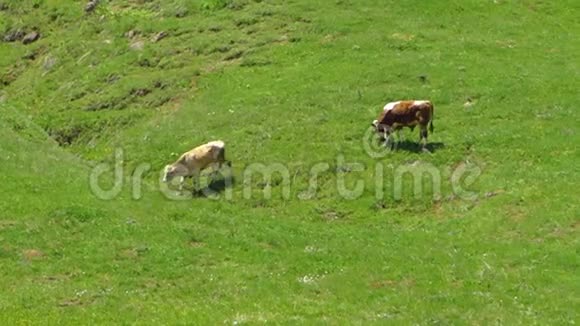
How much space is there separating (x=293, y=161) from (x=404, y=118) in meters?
5.99

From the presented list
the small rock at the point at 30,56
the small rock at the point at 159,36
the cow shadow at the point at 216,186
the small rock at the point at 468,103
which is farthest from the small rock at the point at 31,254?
the small rock at the point at 30,56

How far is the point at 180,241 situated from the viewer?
28719 mm

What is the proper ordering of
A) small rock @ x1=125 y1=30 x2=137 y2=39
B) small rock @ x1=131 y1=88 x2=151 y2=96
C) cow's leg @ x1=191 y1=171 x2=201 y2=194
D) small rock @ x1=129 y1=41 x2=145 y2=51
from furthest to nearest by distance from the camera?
→ small rock @ x1=125 y1=30 x2=137 y2=39 → small rock @ x1=129 y1=41 x2=145 y2=51 → small rock @ x1=131 y1=88 x2=151 y2=96 → cow's leg @ x1=191 y1=171 x2=201 y2=194

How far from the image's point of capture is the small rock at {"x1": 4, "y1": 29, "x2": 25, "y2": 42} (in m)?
71.2

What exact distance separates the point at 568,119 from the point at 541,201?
10.5 m

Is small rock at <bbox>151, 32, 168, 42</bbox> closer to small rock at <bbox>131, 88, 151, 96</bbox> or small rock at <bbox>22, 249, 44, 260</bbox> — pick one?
small rock at <bbox>131, 88, 151, 96</bbox>

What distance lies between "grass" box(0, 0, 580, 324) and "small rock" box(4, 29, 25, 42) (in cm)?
115

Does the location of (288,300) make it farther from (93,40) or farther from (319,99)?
(93,40)

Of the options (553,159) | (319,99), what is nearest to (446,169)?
Answer: (553,159)

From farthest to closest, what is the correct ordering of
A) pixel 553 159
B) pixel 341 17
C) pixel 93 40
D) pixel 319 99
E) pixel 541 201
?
pixel 93 40, pixel 341 17, pixel 319 99, pixel 553 159, pixel 541 201

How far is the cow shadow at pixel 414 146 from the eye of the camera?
3966cm

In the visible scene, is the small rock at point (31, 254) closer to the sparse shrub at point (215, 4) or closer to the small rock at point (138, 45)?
the small rock at point (138, 45)

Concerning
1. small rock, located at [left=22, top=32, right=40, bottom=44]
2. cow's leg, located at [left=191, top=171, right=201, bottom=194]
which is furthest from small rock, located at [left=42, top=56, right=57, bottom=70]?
cow's leg, located at [left=191, top=171, right=201, bottom=194]

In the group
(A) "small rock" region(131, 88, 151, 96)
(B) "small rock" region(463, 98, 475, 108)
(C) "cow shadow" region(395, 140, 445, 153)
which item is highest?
(A) "small rock" region(131, 88, 151, 96)
